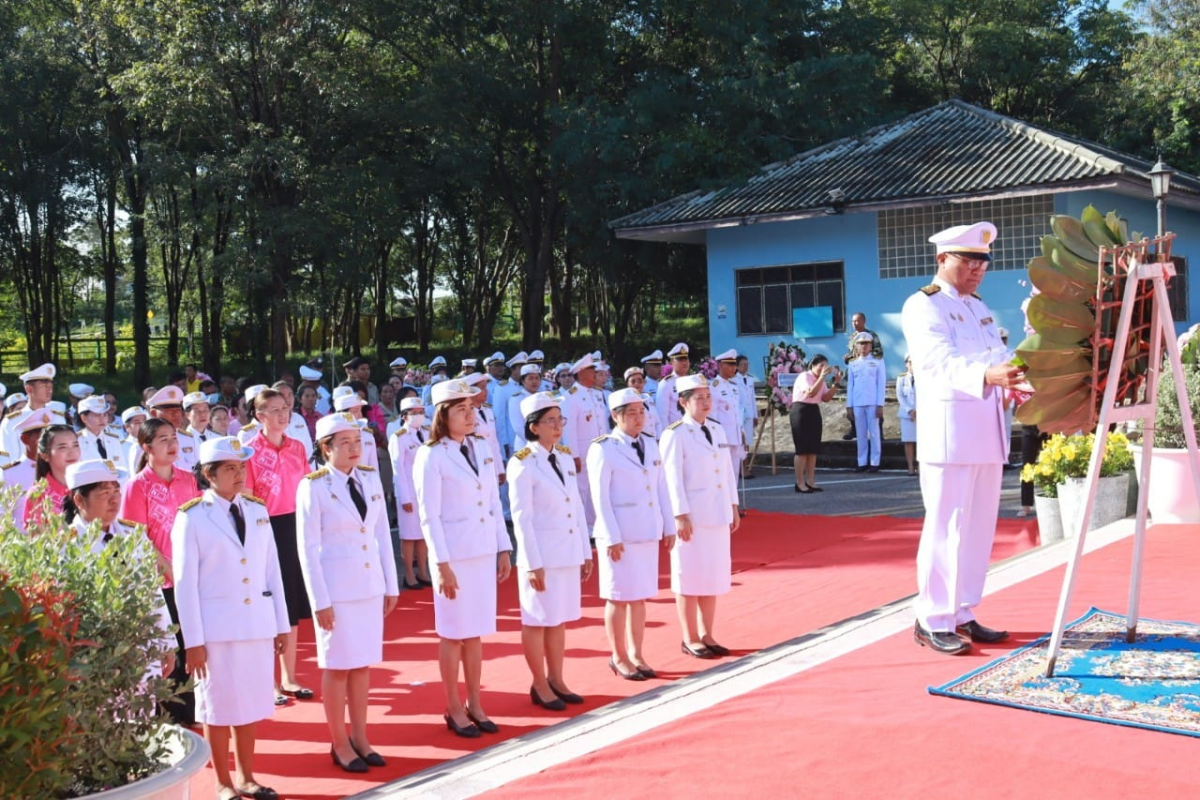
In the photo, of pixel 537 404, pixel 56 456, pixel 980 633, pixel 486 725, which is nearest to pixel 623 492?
pixel 537 404

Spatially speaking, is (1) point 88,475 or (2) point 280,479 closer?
(1) point 88,475

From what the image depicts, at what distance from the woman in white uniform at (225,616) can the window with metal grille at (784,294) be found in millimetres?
17855

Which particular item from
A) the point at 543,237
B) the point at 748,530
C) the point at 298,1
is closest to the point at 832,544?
the point at 748,530

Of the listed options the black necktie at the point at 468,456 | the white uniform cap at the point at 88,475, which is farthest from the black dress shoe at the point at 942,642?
the white uniform cap at the point at 88,475

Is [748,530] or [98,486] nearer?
[98,486]

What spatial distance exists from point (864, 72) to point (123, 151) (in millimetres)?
17260

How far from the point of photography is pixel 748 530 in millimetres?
11938

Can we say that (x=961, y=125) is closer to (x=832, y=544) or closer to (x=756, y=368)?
(x=756, y=368)

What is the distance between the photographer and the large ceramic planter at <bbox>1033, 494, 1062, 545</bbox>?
941cm

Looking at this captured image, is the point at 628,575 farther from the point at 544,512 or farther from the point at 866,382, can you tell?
the point at 866,382

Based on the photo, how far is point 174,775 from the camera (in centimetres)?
335

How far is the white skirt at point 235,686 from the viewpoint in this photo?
5125 millimetres

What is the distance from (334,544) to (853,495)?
30.9 ft

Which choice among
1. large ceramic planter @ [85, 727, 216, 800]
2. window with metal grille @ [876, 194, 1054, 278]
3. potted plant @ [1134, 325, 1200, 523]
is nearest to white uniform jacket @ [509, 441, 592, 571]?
large ceramic planter @ [85, 727, 216, 800]
